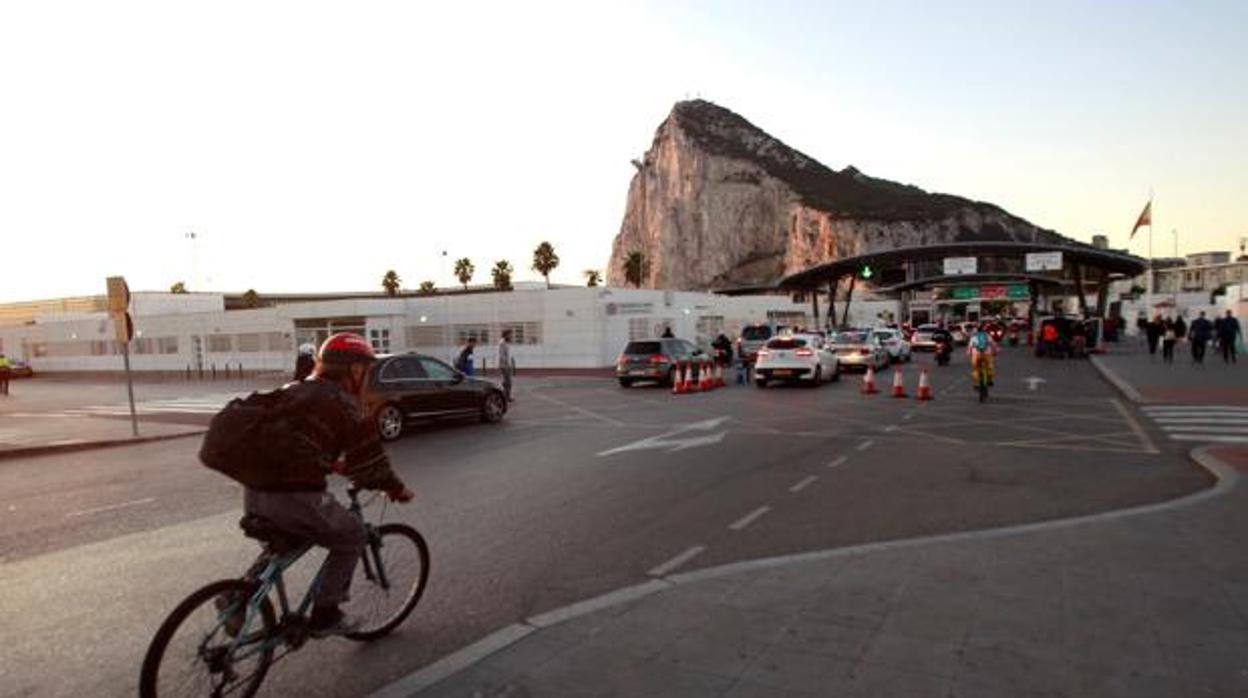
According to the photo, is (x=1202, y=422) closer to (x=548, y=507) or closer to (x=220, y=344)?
(x=548, y=507)

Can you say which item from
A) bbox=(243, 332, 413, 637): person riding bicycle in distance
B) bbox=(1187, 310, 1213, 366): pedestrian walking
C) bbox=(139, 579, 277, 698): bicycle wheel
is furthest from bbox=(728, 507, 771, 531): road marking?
bbox=(1187, 310, 1213, 366): pedestrian walking

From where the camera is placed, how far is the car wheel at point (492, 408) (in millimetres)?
17391

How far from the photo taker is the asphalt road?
5086 mm

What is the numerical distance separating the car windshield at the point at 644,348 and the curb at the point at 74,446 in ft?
44.3

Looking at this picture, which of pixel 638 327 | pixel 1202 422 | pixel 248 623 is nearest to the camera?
pixel 248 623

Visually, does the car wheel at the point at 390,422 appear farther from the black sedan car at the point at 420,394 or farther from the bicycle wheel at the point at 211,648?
the bicycle wheel at the point at 211,648

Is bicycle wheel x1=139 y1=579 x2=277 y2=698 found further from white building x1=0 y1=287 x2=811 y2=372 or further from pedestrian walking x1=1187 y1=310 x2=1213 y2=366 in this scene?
white building x1=0 y1=287 x2=811 y2=372

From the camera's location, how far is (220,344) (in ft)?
166

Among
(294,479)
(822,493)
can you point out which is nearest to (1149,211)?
(822,493)

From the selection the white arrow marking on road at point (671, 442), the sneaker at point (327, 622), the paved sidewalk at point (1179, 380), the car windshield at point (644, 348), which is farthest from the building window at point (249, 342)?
the sneaker at point (327, 622)

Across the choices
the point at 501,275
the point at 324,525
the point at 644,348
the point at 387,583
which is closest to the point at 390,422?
the point at 387,583

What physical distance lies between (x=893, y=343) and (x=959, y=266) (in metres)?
27.3

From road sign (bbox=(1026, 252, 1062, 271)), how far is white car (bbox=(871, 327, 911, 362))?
65.4 ft

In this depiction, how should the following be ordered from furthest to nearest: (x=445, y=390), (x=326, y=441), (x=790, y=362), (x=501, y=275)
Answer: (x=501, y=275), (x=790, y=362), (x=445, y=390), (x=326, y=441)
